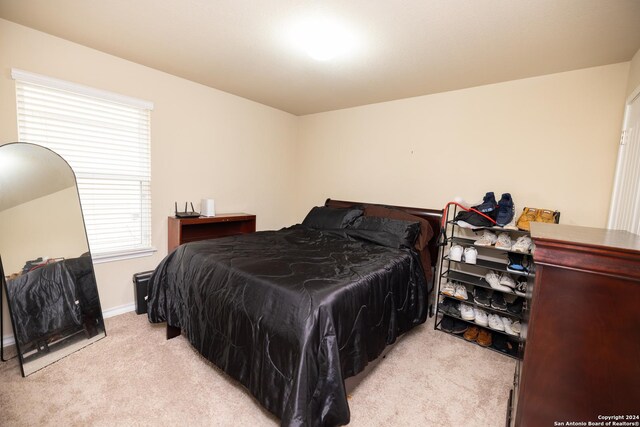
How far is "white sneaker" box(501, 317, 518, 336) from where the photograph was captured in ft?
7.38

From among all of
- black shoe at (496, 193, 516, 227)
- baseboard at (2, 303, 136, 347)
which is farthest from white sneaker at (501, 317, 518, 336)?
baseboard at (2, 303, 136, 347)

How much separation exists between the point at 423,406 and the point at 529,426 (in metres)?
0.97

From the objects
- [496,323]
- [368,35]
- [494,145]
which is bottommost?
[496,323]

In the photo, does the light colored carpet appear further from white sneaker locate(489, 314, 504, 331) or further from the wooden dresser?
the wooden dresser

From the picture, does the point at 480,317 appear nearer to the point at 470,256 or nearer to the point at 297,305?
the point at 470,256

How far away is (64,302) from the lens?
2168 mm

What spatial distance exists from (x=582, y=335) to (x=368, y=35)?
2.05m

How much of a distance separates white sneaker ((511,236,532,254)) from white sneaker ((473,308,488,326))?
674 mm

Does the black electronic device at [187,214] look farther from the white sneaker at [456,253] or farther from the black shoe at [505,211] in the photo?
the black shoe at [505,211]

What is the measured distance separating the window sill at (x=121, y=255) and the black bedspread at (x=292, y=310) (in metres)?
0.67

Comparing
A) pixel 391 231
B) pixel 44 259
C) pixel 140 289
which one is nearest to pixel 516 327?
pixel 391 231

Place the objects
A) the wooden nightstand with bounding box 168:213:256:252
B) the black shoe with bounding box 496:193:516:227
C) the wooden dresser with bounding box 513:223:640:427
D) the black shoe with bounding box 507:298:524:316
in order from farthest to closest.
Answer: the wooden nightstand with bounding box 168:213:256:252, the black shoe with bounding box 496:193:516:227, the black shoe with bounding box 507:298:524:316, the wooden dresser with bounding box 513:223:640:427

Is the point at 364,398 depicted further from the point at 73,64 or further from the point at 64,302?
the point at 73,64

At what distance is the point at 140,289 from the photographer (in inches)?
105
